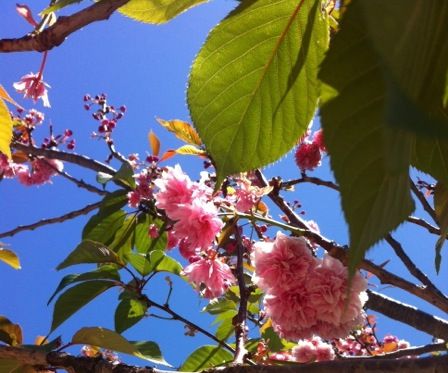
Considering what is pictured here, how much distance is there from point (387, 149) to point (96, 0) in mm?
631

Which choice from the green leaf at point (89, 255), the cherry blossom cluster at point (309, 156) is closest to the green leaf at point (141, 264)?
the green leaf at point (89, 255)

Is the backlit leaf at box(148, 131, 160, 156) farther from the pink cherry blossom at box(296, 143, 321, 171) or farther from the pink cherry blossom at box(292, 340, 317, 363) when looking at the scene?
the pink cherry blossom at box(292, 340, 317, 363)

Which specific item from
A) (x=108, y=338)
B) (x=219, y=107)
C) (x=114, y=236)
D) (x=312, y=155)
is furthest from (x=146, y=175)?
(x=219, y=107)

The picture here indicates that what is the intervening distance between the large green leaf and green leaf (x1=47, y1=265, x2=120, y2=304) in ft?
3.92

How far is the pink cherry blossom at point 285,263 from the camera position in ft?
4.50

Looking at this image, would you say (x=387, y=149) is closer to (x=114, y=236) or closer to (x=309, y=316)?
(x=309, y=316)

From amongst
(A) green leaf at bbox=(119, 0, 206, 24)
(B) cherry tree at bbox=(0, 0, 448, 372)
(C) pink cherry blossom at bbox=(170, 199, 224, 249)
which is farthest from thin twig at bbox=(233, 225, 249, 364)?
(A) green leaf at bbox=(119, 0, 206, 24)

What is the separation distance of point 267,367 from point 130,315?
126 cm

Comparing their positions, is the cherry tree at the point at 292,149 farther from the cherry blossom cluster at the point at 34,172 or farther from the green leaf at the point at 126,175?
the cherry blossom cluster at the point at 34,172

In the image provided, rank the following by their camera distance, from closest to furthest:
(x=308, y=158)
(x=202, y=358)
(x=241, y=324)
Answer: (x=241, y=324) < (x=202, y=358) < (x=308, y=158)

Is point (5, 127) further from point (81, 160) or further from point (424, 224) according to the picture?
point (81, 160)

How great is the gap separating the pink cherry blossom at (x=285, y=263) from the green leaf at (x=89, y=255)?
589 mm

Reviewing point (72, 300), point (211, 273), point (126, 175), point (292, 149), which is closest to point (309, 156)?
point (126, 175)

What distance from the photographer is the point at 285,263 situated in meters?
1.36
